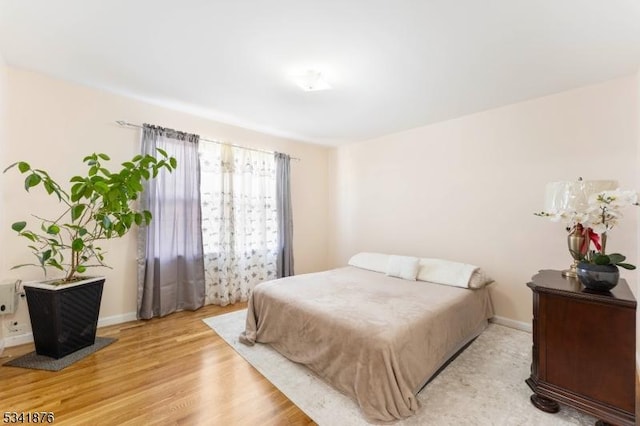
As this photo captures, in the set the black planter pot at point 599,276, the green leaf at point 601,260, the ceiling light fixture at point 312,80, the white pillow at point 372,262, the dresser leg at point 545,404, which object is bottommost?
the dresser leg at point 545,404

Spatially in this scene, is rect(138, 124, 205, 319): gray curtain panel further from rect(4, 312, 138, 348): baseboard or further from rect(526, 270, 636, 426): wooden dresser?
rect(526, 270, 636, 426): wooden dresser

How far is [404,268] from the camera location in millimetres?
3189

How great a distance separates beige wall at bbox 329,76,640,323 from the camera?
2.46m

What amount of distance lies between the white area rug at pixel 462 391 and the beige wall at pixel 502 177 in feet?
3.00

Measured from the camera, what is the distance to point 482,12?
5.41 feet

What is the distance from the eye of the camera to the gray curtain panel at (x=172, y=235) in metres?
3.03

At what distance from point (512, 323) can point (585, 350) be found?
1.51 metres

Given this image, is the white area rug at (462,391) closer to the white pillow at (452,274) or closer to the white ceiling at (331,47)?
the white pillow at (452,274)

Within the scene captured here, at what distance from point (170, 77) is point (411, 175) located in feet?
10.0

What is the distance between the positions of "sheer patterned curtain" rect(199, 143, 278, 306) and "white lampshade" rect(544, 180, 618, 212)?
10.7 feet

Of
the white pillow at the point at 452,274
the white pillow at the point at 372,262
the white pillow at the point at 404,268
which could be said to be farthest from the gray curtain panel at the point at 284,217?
the white pillow at the point at 452,274

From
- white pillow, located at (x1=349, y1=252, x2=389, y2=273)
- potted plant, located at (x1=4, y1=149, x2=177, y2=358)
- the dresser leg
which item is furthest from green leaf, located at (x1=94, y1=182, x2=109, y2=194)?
the dresser leg

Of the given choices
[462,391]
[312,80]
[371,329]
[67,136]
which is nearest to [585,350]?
[462,391]

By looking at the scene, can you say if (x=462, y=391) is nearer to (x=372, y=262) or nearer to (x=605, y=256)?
(x=605, y=256)
